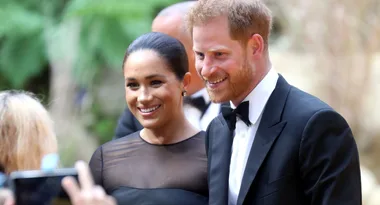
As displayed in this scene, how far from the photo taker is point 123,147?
9.35 ft

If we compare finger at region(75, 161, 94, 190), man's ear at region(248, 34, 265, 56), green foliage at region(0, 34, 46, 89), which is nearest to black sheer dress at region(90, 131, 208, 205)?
man's ear at region(248, 34, 265, 56)

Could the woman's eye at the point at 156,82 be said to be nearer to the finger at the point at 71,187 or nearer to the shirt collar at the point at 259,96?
the shirt collar at the point at 259,96

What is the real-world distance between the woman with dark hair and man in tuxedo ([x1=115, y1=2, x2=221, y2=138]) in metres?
0.55

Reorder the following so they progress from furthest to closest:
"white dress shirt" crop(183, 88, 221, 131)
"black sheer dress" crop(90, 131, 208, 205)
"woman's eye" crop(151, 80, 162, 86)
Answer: "white dress shirt" crop(183, 88, 221, 131), "woman's eye" crop(151, 80, 162, 86), "black sheer dress" crop(90, 131, 208, 205)

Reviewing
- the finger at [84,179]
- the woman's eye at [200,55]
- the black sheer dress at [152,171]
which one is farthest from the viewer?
the black sheer dress at [152,171]

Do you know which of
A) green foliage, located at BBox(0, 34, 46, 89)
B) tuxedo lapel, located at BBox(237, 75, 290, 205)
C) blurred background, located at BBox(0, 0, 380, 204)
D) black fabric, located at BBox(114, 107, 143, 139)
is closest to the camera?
tuxedo lapel, located at BBox(237, 75, 290, 205)

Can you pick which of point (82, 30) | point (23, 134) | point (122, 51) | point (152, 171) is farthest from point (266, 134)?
point (82, 30)

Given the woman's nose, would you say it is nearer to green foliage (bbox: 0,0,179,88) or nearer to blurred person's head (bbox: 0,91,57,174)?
blurred person's head (bbox: 0,91,57,174)

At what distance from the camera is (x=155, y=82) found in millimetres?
2809

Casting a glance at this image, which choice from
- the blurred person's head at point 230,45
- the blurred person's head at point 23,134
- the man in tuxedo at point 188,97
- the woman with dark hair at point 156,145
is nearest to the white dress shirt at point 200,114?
the man in tuxedo at point 188,97

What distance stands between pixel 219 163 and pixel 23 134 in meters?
0.62

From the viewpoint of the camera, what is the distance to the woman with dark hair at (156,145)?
272 centimetres

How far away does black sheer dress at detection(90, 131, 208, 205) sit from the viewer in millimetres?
2691

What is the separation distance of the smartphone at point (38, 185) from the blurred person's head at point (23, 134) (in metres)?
0.58
